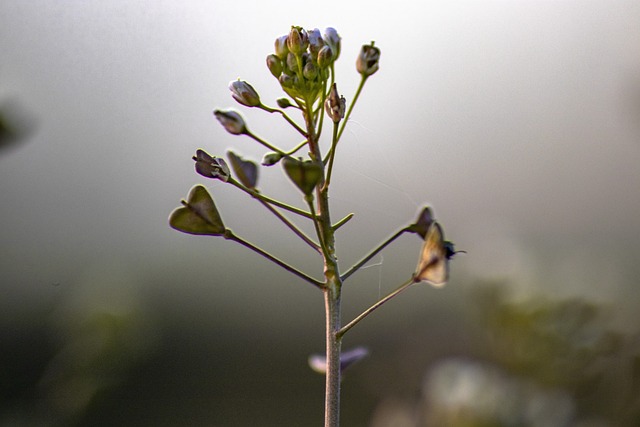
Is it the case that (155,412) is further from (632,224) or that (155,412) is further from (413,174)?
(632,224)

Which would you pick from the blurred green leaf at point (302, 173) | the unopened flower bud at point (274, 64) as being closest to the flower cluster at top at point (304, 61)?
the unopened flower bud at point (274, 64)

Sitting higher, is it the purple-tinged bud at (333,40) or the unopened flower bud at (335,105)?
the purple-tinged bud at (333,40)

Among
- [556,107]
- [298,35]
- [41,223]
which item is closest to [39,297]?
[41,223]

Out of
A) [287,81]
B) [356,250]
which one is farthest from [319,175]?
[356,250]

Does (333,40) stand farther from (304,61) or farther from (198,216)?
(198,216)

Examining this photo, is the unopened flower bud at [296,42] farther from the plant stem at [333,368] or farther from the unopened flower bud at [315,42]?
the plant stem at [333,368]

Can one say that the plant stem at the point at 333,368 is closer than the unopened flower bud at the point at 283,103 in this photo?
Yes
